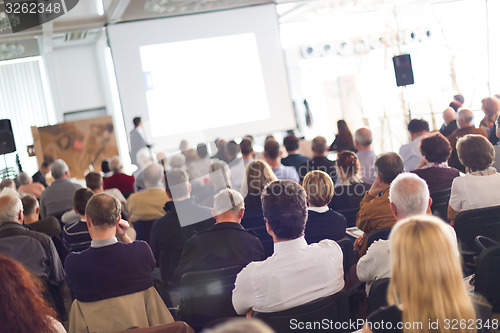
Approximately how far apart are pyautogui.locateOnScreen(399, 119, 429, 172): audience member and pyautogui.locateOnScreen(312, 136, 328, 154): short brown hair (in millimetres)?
1013

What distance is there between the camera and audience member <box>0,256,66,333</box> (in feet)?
5.61

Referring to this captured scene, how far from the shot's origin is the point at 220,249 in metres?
2.91

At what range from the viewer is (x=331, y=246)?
2.44m

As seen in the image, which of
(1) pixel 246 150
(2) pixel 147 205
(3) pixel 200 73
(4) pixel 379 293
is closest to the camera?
(4) pixel 379 293

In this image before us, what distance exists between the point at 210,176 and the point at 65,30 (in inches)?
Result: 248

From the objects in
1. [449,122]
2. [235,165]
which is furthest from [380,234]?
[449,122]

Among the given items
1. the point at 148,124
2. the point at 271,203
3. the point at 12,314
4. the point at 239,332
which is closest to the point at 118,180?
the point at 148,124

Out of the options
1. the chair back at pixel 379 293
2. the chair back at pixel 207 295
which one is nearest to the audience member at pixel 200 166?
the chair back at pixel 207 295

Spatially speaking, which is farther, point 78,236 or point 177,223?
point 78,236

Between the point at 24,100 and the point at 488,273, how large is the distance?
13091mm

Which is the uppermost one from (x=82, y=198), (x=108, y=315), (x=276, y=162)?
(x=82, y=198)

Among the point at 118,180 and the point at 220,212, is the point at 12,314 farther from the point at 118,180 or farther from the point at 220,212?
the point at 118,180

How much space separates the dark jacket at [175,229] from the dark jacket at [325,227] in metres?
0.90

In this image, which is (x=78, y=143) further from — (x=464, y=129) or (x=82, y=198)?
(x=464, y=129)
